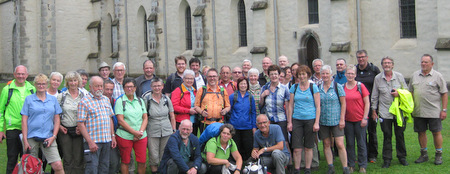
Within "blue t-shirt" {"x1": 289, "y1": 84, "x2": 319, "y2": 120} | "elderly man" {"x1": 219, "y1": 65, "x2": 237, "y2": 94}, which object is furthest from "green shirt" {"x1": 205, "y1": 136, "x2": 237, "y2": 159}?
"elderly man" {"x1": 219, "y1": 65, "x2": 237, "y2": 94}

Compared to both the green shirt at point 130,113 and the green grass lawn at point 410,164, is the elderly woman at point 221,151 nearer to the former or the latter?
the green shirt at point 130,113

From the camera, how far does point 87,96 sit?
684 cm

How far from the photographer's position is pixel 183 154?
22.9 feet

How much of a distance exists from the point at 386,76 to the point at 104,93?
15.7 ft

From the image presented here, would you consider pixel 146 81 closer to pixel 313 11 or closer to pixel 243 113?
pixel 243 113

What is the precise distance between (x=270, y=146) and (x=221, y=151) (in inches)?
30.5

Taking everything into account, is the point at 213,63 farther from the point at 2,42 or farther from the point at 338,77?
the point at 2,42

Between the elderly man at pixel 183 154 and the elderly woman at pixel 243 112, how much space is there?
1.08 m

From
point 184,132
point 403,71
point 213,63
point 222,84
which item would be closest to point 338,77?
point 222,84

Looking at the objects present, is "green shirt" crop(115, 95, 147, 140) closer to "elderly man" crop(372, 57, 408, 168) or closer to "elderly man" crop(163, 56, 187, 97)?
"elderly man" crop(163, 56, 187, 97)

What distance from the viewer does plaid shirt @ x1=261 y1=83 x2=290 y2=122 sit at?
7656mm

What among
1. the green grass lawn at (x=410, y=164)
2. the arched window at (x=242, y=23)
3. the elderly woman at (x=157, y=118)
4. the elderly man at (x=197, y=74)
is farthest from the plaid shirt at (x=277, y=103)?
the arched window at (x=242, y=23)

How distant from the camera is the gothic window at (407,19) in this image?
1705cm

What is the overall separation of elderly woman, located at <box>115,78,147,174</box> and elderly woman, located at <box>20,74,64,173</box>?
950 millimetres
